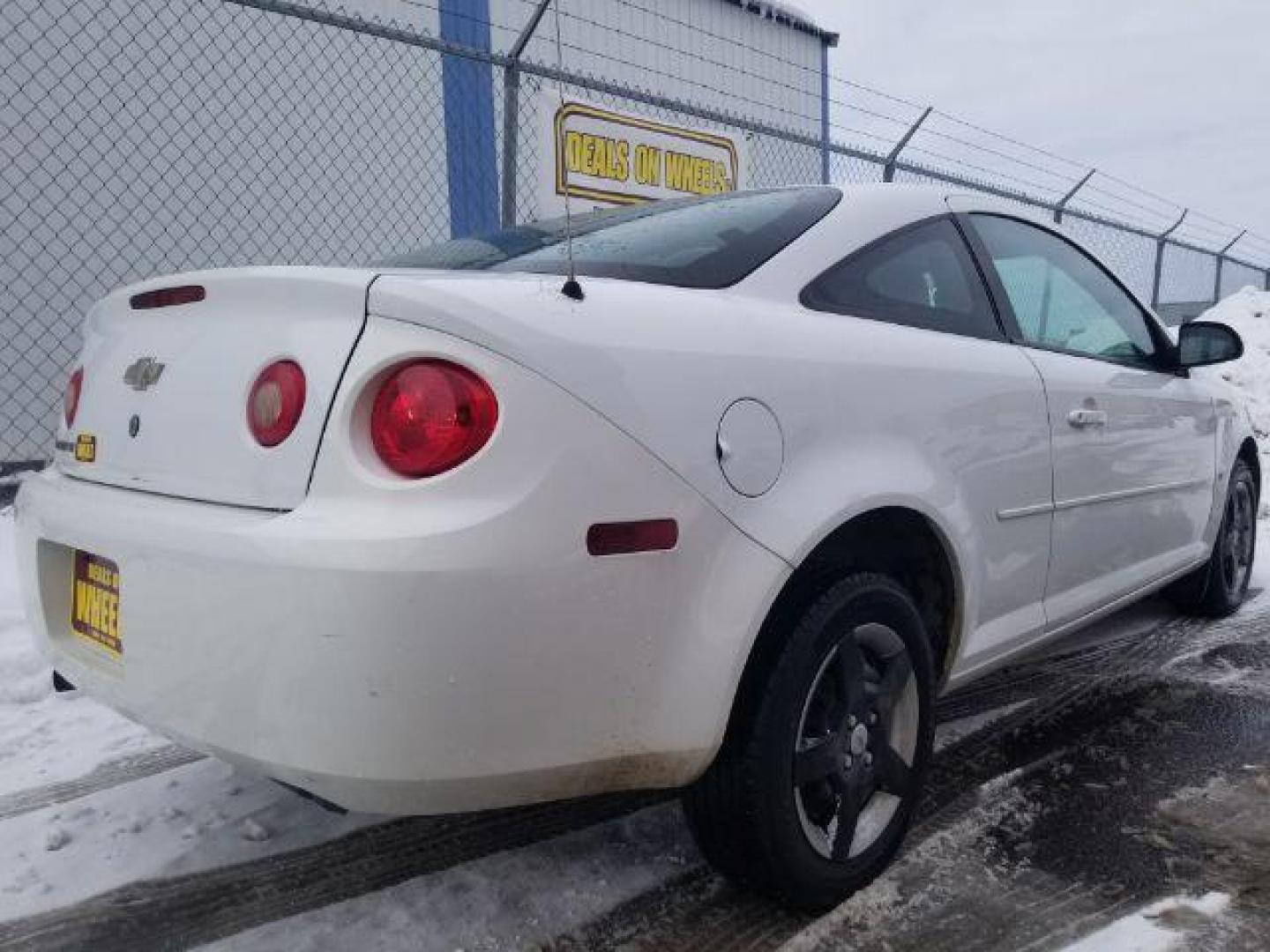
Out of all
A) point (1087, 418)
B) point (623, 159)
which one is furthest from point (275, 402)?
point (623, 159)

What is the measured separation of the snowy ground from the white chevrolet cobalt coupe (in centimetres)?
19

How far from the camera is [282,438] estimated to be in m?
1.58

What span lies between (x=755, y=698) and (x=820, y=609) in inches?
8.1

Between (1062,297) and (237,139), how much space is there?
4952 mm

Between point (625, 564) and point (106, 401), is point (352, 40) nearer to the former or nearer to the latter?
point (106, 401)

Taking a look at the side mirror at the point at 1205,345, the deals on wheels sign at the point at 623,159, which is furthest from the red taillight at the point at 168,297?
the deals on wheels sign at the point at 623,159

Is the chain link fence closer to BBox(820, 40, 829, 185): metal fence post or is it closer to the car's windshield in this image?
BBox(820, 40, 829, 185): metal fence post

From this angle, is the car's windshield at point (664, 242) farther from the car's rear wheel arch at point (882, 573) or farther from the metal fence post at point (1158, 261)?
the metal fence post at point (1158, 261)

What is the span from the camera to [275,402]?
1618 mm

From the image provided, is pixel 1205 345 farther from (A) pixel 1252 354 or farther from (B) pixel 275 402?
(A) pixel 1252 354

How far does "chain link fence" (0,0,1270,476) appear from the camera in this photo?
207 inches

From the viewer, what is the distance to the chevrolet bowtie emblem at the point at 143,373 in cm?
187

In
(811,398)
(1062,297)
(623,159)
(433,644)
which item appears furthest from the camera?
(623,159)

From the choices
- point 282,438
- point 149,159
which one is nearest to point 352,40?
point 149,159
